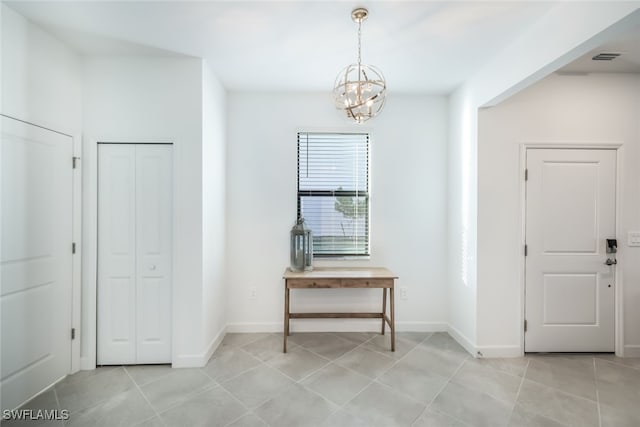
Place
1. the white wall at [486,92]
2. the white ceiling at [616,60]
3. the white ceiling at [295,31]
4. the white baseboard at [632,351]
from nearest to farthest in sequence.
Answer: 1. the white wall at [486,92]
2. the white ceiling at [295,31]
3. the white ceiling at [616,60]
4. the white baseboard at [632,351]

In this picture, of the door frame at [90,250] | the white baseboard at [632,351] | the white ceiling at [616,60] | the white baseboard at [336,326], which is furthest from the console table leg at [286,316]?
the white ceiling at [616,60]

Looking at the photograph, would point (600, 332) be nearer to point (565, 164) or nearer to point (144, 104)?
point (565, 164)

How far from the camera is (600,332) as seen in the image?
2.85 m

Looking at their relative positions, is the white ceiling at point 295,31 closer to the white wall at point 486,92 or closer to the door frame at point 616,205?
the white wall at point 486,92

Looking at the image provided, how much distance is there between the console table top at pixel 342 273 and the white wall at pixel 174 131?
945 mm

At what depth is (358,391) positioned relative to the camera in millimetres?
2270

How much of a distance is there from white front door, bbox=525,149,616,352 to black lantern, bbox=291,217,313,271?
86.0 inches

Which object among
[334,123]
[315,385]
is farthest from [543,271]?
[334,123]

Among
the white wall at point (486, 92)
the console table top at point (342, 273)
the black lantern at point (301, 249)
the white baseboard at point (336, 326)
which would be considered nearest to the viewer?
the white wall at point (486, 92)

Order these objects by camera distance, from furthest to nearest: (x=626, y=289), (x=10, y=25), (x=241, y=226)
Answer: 1. (x=241, y=226)
2. (x=626, y=289)
3. (x=10, y=25)

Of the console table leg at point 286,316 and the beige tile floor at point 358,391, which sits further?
the console table leg at point 286,316

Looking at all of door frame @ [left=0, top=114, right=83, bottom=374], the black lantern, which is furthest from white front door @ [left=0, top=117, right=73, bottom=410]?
the black lantern

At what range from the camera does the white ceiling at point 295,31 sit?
6.35 ft

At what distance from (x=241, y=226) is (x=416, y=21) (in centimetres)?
257
